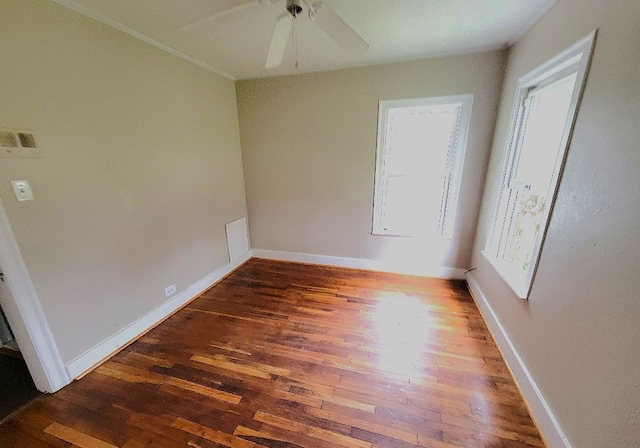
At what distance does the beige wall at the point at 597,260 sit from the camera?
923mm

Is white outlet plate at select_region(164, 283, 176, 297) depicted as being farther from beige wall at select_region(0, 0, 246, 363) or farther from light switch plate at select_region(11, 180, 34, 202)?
light switch plate at select_region(11, 180, 34, 202)

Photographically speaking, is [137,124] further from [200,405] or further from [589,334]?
[589,334]

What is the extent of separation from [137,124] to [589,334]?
123 inches

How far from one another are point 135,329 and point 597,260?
3.09 meters

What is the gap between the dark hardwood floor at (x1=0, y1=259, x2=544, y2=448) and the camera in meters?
1.32

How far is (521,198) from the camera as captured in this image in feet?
6.66

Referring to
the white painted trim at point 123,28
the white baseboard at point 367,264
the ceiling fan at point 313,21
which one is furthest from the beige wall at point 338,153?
the ceiling fan at point 313,21

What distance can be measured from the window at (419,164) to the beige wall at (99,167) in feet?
6.86

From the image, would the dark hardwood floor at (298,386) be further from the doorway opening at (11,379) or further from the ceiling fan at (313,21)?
the ceiling fan at (313,21)

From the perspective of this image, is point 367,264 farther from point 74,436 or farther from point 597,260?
point 74,436

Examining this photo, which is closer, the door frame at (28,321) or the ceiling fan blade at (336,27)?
the ceiling fan blade at (336,27)

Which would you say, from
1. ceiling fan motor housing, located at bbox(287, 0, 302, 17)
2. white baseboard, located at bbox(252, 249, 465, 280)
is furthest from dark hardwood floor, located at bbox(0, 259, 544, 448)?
ceiling fan motor housing, located at bbox(287, 0, 302, 17)

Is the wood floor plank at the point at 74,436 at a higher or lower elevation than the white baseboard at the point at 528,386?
lower

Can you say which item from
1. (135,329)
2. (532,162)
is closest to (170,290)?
(135,329)
